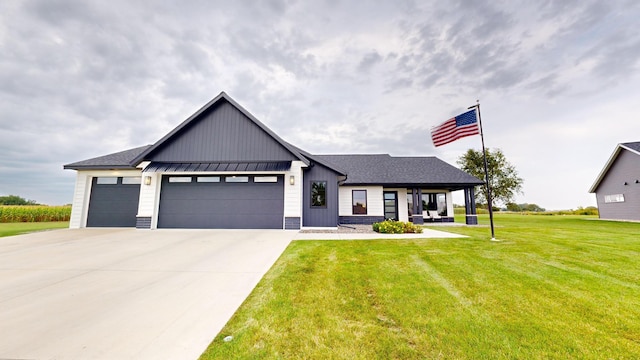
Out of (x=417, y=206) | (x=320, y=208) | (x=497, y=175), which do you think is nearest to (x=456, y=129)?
(x=417, y=206)

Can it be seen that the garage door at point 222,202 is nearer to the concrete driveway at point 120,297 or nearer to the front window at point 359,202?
the concrete driveway at point 120,297

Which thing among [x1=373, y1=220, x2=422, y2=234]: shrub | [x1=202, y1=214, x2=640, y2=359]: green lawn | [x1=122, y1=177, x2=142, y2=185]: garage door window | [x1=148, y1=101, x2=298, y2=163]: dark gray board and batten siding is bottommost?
[x1=202, y1=214, x2=640, y2=359]: green lawn

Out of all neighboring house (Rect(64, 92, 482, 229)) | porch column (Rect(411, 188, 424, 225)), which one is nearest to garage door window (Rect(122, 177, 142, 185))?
neighboring house (Rect(64, 92, 482, 229))

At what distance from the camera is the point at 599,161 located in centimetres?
2114

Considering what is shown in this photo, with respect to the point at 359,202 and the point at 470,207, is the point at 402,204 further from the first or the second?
the point at 470,207

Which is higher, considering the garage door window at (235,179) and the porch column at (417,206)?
the garage door window at (235,179)

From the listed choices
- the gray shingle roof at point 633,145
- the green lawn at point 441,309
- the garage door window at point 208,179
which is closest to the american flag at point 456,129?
the green lawn at point 441,309

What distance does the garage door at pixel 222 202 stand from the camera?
37.8ft

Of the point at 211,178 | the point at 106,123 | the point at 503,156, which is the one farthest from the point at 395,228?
the point at 503,156

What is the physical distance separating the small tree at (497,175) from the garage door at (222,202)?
104 feet

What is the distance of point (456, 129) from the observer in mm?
9938

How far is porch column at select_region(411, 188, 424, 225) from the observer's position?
15.1m

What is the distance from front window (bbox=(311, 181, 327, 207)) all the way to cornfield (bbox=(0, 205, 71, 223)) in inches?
848

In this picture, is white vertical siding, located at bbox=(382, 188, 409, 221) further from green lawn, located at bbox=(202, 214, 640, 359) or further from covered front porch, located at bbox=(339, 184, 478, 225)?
green lawn, located at bbox=(202, 214, 640, 359)
